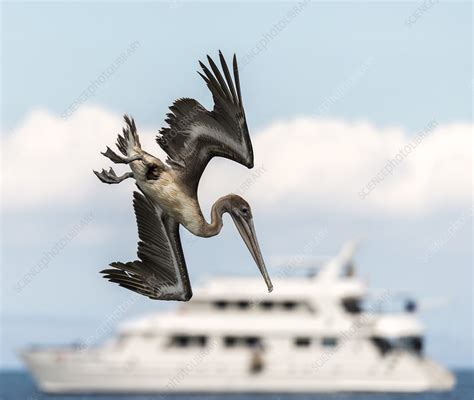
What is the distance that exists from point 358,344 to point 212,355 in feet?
24.8

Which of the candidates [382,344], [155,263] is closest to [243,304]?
[382,344]

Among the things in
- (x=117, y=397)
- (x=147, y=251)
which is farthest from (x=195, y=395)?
(x=147, y=251)

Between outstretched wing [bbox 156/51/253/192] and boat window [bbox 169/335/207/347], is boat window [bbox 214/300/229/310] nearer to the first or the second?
boat window [bbox 169/335/207/347]

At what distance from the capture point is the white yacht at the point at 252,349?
63906 millimetres

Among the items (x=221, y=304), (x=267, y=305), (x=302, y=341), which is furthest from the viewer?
(x=267, y=305)

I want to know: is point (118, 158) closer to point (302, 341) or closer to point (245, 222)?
point (245, 222)

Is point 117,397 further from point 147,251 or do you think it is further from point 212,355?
point 147,251

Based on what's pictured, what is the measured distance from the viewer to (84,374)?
65.0m

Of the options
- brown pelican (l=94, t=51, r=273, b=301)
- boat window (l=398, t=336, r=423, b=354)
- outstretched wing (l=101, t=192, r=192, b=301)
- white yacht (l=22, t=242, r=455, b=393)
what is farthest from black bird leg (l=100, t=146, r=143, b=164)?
boat window (l=398, t=336, r=423, b=354)

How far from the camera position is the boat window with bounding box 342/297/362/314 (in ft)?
218

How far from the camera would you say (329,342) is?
64.6 m

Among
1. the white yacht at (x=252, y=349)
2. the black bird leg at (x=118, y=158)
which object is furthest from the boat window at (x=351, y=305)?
the black bird leg at (x=118, y=158)

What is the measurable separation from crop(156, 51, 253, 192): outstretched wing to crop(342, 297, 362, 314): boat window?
54.6 metres

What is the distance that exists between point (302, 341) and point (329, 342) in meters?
1.42
